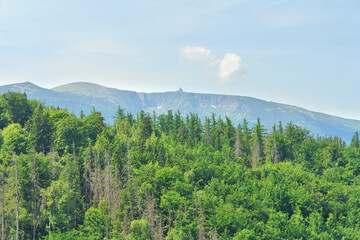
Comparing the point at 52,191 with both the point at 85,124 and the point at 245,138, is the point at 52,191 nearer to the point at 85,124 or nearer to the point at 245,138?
the point at 85,124

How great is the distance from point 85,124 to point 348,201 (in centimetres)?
6516

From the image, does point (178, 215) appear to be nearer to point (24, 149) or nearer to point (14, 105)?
point (24, 149)

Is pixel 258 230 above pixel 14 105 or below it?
below

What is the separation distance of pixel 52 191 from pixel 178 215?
22.2 meters

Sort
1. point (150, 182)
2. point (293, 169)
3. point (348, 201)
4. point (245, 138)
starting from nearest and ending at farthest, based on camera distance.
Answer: point (150, 182) < point (348, 201) < point (293, 169) < point (245, 138)

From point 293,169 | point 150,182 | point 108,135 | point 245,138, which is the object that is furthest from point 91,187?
point 245,138

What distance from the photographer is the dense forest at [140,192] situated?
64.7 metres

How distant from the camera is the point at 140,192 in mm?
71688

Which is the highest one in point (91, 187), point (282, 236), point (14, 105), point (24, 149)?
point (14, 105)

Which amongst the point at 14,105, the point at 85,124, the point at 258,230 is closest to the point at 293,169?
the point at 258,230

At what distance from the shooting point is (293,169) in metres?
92.0

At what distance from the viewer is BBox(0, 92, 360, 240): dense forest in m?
64.7

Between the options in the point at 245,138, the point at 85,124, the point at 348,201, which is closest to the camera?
the point at 348,201

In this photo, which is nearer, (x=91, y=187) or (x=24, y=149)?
(x=91, y=187)
